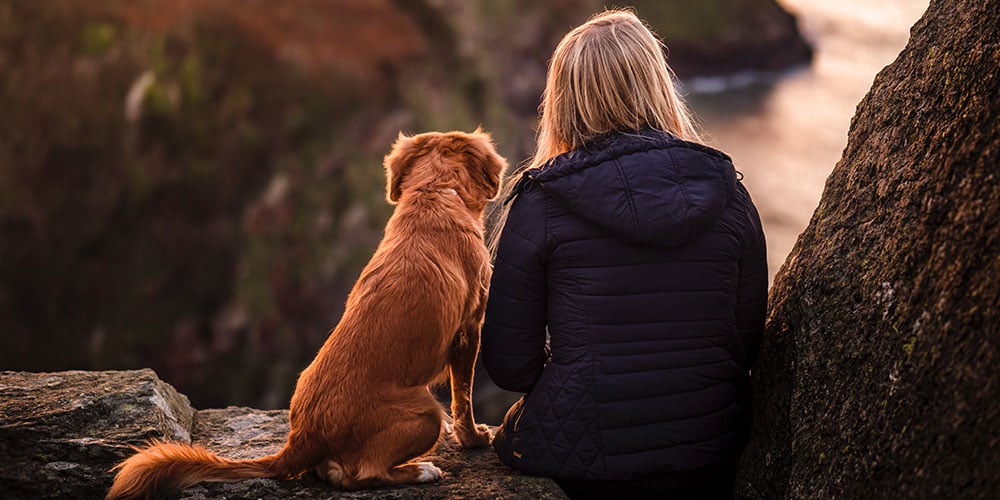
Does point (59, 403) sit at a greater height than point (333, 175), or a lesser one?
lesser

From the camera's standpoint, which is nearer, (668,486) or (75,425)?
(668,486)

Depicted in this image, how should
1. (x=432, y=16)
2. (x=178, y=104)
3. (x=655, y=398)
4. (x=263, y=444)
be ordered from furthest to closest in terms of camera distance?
(x=432, y=16)
(x=178, y=104)
(x=263, y=444)
(x=655, y=398)

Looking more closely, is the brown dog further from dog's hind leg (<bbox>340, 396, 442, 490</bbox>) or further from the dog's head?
the dog's head

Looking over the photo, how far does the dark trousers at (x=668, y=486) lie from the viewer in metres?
3.56

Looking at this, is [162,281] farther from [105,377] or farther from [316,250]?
[105,377]

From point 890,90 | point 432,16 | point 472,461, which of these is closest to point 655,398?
point 472,461

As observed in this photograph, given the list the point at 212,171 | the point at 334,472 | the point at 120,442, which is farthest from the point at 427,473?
the point at 212,171

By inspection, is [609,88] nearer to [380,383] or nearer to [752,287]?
[752,287]

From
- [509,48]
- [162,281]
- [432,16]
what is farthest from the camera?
[509,48]

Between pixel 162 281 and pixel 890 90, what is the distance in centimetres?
1514

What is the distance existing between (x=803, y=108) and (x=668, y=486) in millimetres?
25953

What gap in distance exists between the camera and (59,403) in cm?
438

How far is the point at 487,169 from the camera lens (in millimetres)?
4715

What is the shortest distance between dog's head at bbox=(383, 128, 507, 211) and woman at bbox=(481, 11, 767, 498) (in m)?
0.82
